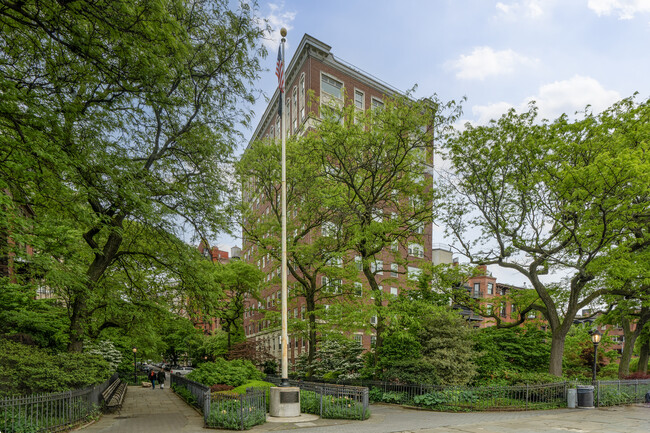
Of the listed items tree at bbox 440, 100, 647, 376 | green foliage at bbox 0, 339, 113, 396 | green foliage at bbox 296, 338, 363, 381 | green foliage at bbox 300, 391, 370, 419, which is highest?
tree at bbox 440, 100, 647, 376

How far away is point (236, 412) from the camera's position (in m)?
12.7

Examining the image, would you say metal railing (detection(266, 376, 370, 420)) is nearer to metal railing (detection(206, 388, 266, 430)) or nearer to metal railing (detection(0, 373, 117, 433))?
metal railing (detection(206, 388, 266, 430))

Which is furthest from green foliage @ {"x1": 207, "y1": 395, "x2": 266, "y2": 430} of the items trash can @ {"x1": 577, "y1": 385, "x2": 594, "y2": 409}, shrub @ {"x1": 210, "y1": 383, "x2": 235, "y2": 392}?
trash can @ {"x1": 577, "y1": 385, "x2": 594, "y2": 409}

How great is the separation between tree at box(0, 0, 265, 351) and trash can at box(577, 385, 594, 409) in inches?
704

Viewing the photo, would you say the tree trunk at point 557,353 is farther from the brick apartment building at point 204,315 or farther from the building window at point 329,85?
the building window at point 329,85

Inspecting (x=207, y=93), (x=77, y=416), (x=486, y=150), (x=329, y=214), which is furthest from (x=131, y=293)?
(x=486, y=150)

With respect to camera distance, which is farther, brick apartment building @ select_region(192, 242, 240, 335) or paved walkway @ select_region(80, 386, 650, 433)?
brick apartment building @ select_region(192, 242, 240, 335)

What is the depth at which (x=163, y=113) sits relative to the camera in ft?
56.3

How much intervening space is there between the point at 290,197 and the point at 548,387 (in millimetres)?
17393

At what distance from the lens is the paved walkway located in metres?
12.5

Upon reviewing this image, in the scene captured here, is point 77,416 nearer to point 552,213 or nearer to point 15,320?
point 15,320

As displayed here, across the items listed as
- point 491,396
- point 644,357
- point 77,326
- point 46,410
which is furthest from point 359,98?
point 46,410

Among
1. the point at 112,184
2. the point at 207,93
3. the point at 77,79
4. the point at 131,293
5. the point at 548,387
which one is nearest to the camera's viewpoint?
the point at 77,79

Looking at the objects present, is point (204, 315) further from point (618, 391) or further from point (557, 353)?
point (618, 391)
